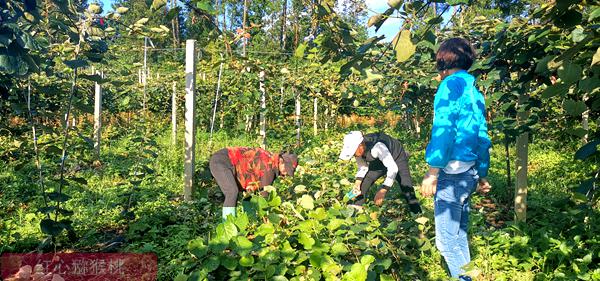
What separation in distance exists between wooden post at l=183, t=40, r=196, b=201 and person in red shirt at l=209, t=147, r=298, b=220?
0.47 metres

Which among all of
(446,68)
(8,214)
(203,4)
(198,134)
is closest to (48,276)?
(203,4)

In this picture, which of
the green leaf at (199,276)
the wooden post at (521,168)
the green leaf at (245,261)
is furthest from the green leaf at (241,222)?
the wooden post at (521,168)

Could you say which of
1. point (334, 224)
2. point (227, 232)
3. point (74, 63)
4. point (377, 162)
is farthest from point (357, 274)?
point (377, 162)

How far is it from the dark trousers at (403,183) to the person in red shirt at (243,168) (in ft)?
2.98

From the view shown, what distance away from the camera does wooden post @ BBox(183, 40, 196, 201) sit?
4098 millimetres

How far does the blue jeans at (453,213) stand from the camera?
228cm

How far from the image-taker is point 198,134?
10.2 m

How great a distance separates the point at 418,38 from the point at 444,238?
63.7 inches

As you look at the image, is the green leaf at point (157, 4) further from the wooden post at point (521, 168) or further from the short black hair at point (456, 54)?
the wooden post at point (521, 168)

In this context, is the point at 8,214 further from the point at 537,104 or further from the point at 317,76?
the point at 317,76

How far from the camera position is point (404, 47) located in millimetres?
973

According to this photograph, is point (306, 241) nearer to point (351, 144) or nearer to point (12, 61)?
point (12, 61)

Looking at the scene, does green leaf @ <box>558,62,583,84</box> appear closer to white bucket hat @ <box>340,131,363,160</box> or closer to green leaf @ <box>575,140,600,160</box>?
green leaf @ <box>575,140,600,160</box>

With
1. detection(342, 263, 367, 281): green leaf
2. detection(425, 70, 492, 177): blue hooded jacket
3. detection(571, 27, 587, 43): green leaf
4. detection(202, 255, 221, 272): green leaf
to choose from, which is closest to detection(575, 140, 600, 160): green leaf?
detection(425, 70, 492, 177): blue hooded jacket
